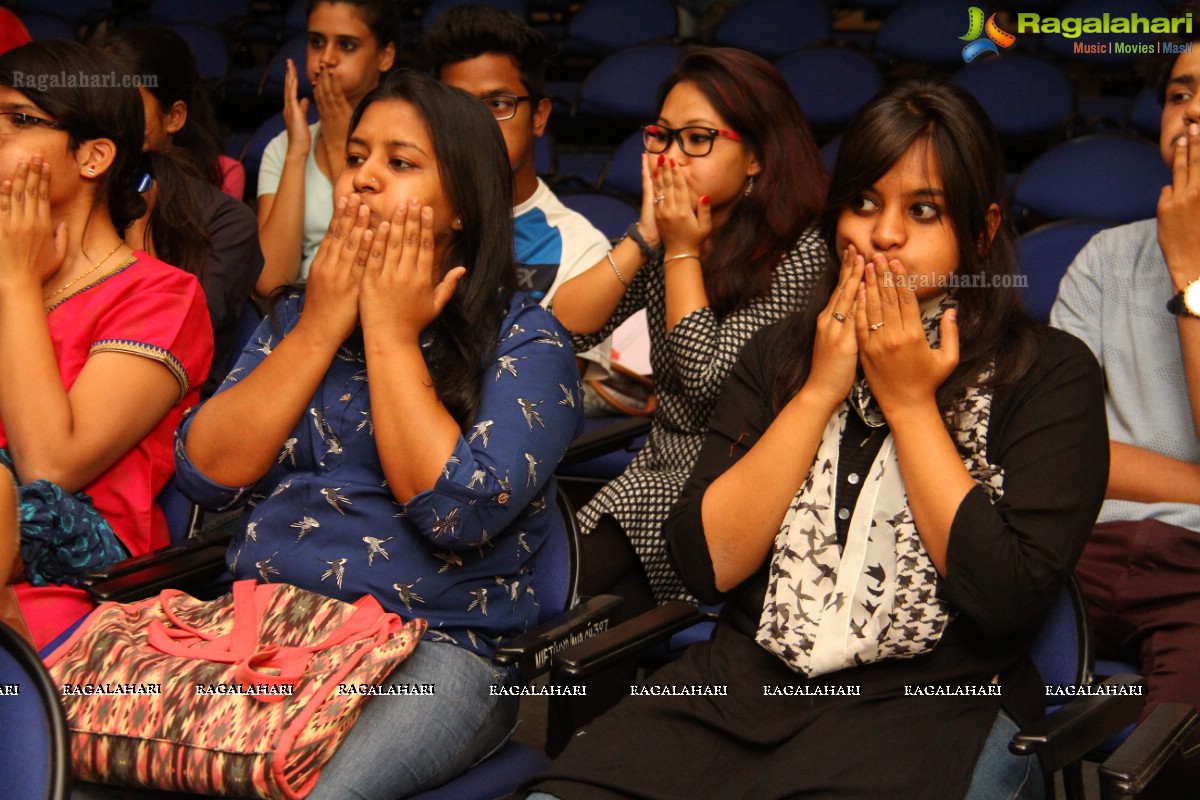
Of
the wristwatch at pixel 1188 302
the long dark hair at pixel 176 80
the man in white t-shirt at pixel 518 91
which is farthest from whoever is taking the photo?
the long dark hair at pixel 176 80

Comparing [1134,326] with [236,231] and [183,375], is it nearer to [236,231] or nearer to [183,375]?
[183,375]

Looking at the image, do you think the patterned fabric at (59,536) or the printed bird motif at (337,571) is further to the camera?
the patterned fabric at (59,536)

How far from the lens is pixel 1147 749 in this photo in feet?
4.14

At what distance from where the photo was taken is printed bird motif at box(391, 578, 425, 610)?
5.17 feet

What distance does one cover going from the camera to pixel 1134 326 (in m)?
2.05

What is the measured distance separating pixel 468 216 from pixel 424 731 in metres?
0.73

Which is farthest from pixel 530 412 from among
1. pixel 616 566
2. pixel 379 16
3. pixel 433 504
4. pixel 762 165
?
pixel 379 16

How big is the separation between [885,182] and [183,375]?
1.14m

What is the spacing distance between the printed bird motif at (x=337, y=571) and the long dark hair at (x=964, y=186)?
66cm

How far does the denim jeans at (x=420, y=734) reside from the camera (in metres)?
1.39

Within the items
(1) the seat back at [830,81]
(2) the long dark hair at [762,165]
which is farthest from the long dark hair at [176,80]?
(1) the seat back at [830,81]

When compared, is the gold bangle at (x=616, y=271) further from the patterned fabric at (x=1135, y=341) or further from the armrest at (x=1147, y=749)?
the armrest at (x=1147, y=749)

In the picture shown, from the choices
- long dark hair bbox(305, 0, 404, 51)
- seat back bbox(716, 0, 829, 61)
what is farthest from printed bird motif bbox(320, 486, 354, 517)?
seat back bbox(716, 0, 829, 61)

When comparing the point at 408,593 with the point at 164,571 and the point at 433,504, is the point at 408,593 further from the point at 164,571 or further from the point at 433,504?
the point at 164,571
